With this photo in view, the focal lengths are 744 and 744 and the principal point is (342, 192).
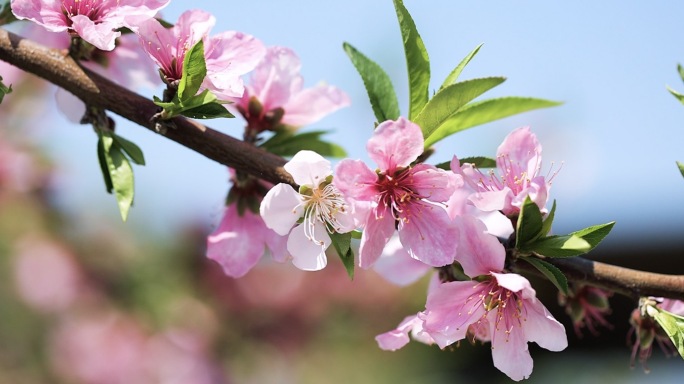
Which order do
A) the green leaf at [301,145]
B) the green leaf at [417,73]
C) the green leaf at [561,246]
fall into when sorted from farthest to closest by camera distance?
the green leaf at [301,145]
the green leaf at [417,73]
the green leaf at [561,246]

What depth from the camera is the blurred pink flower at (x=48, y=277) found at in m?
2.99

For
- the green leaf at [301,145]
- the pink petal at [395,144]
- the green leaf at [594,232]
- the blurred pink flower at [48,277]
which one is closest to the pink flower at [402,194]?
the pink petal at [395,144]

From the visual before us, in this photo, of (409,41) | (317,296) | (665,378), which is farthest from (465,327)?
(665,378)

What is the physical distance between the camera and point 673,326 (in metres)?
0.67

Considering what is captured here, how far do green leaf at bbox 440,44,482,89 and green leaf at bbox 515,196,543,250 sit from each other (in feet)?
0.47

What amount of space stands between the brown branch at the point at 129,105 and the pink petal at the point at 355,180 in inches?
2.8

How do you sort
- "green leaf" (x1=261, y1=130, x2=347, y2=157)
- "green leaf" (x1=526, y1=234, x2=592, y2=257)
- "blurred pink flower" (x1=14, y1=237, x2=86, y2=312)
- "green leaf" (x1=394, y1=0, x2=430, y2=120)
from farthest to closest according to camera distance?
1. "blurred pink flower" (x1=14, y1=237, x2=86, y2=312)
2. "green leaf" (x1=261, y1=130, x2=347, y2=157)
3. "green leaf" (x1=394, y1=0, x2=430, y2=120)
4. "green leaf" (x1=526, y1=234, x2=592, y2=257)

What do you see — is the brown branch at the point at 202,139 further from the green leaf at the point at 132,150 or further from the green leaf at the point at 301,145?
the green leaf at the point at 301,145

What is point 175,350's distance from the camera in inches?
112

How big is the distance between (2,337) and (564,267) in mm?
2772

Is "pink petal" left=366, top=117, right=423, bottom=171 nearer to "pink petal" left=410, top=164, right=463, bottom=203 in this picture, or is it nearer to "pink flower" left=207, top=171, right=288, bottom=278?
"pink petal" left=410, top=164, right=463, bottom=203

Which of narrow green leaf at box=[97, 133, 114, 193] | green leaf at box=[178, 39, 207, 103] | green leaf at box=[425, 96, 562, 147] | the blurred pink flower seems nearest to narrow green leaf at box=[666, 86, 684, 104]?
green leaf at box=[425, 96, 562, 147]

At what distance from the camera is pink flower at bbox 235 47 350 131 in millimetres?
869

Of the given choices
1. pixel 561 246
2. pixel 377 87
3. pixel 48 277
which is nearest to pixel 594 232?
pixel 561 246
